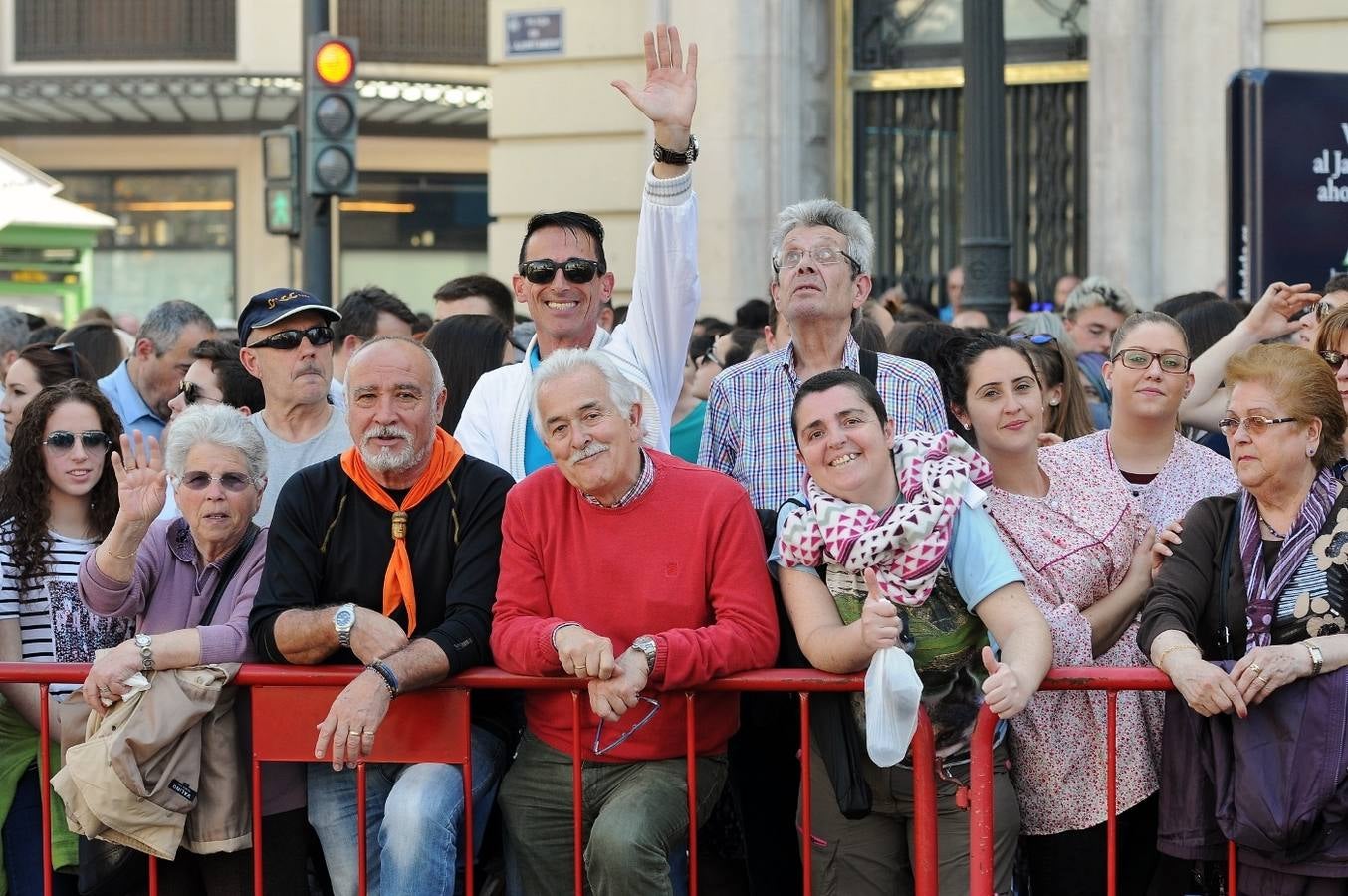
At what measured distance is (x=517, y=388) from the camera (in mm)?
5547

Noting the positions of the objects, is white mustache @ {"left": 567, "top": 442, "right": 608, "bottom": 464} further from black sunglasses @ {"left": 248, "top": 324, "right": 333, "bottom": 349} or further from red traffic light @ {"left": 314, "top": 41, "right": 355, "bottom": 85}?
red traffic light @ {"left": 314, "top": 41, "right": 355, "bottom": 85}

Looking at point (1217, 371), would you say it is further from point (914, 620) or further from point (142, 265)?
point (142, 265)

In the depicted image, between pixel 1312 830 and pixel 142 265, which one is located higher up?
pixel 142 265

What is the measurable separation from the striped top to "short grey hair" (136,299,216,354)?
8.97 feet

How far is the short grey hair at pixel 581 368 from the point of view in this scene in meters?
4.70

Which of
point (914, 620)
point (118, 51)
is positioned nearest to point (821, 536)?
point (914, 620)

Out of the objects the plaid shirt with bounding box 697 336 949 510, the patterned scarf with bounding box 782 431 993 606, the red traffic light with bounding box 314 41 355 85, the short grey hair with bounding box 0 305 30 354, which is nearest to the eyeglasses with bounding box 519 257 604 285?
the plaid shirt with bounding box 697 336 949 510

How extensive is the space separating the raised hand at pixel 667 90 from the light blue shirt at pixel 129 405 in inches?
131

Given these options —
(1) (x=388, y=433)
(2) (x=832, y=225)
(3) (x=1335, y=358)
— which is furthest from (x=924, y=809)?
(2) (x=832, y=225)

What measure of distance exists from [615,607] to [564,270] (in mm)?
1325

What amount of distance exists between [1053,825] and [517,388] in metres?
2.12

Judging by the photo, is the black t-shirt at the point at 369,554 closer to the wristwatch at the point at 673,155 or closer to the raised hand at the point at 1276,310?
the wristwatch at the point at 673,155

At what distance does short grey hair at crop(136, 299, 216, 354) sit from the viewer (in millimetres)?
7848

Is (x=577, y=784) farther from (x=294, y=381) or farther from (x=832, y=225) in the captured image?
(x=832, y=225)
